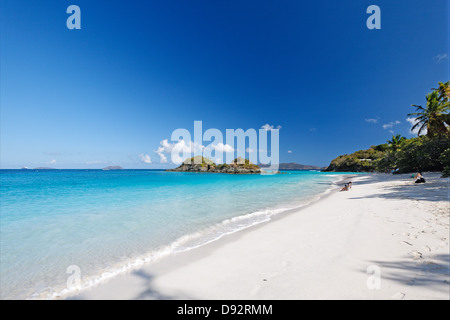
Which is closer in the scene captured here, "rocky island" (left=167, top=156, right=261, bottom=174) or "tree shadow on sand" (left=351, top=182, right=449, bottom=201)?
"tree shadow on sand" (left=351, top=182, right=449, bottom=201)

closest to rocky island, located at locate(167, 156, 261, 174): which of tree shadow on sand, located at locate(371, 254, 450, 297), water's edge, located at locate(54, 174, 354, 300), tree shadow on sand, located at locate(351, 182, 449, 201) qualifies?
tree shadow on sand, located at locate(351, 182, 449, 201)

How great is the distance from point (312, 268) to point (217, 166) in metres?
101

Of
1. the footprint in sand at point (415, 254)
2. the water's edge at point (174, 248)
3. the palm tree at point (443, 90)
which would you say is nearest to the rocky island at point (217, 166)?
the palm tree at point (443, 90)

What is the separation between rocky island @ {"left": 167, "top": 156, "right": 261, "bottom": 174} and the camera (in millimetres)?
90350

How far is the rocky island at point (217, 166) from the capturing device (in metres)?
90.3

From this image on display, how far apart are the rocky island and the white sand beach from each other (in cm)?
8427

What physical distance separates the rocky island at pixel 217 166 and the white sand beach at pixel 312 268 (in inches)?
3318

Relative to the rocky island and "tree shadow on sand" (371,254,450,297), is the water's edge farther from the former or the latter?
the rocky island

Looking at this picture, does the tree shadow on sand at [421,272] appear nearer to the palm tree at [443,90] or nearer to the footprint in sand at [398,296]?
the footprint in sand at [398,296]

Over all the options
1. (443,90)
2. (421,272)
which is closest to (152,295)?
(421,272)

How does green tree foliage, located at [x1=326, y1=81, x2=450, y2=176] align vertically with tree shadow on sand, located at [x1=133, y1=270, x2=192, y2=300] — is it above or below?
above

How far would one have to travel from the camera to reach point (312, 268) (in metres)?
3.36

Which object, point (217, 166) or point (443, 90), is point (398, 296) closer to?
point (443, 90)
